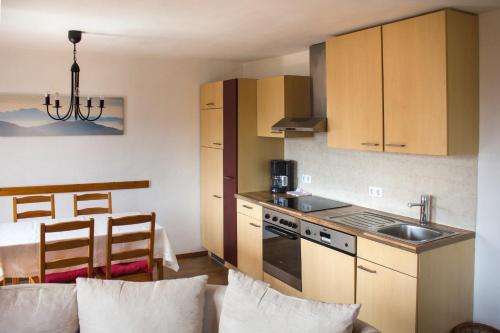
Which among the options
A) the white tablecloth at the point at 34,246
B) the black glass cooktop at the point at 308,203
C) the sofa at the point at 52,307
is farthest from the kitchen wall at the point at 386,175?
the white tablecloth at the point at 34,246

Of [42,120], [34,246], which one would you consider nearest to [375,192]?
[34,246]

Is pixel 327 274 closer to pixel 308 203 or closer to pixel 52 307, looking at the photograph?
pixel 308 203

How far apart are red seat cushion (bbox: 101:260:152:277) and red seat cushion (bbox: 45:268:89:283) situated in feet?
0.52

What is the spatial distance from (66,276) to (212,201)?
6.77 ft

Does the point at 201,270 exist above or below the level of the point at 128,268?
below

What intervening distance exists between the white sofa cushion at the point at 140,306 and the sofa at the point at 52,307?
7 centimetres

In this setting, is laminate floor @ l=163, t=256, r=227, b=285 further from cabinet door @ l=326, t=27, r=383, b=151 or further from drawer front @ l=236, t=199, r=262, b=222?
cabinet door @ l=326, t=27, r=383, b=151

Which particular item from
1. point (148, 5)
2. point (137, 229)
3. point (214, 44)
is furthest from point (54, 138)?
point (148, 5)

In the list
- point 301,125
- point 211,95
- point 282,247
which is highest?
point 211,95

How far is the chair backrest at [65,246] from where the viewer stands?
3.04 metres

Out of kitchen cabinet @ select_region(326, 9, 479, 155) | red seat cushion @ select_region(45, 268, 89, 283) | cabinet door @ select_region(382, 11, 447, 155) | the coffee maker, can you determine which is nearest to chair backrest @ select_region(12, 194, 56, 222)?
red seat cushion @ select_region(45, 268, 89, 283)

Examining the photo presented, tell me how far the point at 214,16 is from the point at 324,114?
4.59 feet

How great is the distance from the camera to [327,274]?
10.8 feet

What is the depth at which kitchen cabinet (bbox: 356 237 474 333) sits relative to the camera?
2.64 metres
